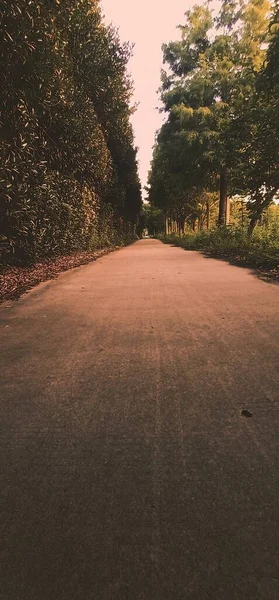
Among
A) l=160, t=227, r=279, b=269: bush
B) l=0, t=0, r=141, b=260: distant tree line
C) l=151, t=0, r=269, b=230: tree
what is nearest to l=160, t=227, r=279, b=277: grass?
l=160, t=227, r=279, b=269: bush

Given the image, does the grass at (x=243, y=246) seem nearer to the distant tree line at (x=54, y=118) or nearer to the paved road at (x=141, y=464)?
the paved road at (x=141, y=464)

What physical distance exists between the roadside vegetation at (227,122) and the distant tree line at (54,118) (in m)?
4.00

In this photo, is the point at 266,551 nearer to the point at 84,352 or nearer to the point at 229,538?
the point at 229,538

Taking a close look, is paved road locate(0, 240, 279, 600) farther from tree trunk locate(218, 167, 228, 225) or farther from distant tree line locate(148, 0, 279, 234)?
tree trunk locate(218, 167, 228, 225)

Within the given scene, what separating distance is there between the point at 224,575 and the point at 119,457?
0.78 m

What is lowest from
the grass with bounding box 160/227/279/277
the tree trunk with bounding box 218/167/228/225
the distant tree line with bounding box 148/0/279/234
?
the grass with bounding box 160/227/279/277

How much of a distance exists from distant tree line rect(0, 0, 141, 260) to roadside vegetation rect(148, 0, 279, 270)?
400 centimetres

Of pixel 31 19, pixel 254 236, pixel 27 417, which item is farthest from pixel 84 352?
pixel 254 236

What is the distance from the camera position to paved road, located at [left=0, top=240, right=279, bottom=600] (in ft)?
4.16

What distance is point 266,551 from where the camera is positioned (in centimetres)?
132

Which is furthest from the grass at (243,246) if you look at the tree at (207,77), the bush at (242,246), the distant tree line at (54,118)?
the distant tree line at (54,118)

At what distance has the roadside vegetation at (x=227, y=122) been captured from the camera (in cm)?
1058

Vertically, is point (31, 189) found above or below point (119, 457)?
above

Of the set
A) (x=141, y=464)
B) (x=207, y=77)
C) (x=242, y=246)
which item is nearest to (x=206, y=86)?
(x=207, y=77)
